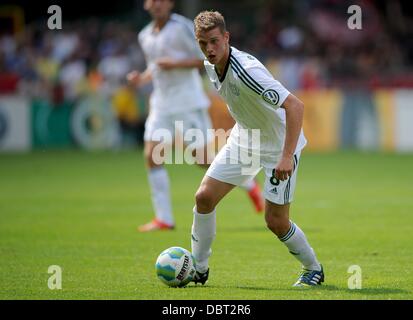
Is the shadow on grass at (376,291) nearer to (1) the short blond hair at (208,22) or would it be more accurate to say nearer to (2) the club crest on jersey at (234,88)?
(2) the club crest on jersey at (234,88)

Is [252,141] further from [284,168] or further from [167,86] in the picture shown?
[167,86]

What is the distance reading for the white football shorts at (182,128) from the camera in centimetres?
1173

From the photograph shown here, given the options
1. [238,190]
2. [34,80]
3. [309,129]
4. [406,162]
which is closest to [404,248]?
[238,190]

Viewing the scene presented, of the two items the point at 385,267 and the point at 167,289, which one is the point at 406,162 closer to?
the point at 385,267

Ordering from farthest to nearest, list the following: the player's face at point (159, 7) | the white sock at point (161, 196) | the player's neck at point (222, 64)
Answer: the white sock at point (161, 196)
the player's face at point (159, 7)
the player's neck at point (222, 64)

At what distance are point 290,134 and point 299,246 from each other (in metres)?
1.02

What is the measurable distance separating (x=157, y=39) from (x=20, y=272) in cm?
428

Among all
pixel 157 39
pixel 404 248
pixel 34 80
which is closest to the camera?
pixel 404 248

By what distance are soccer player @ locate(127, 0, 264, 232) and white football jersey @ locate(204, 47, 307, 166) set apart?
3.64 m

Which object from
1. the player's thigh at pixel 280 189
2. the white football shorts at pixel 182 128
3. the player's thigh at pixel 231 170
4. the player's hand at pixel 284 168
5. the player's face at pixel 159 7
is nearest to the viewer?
the player's hand at pixel 284 168

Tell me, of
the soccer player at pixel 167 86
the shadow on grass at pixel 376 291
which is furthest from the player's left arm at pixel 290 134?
the soccer player at pixel 167 86

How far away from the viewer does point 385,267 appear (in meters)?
8.66

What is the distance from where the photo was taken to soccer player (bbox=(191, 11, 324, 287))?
7285 mm

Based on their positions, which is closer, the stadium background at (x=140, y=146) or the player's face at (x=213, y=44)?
the player's face at (x=213, y=44)
